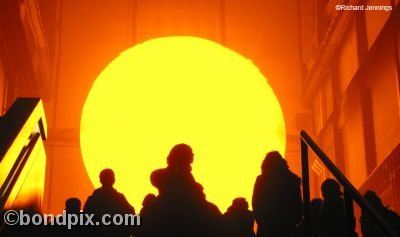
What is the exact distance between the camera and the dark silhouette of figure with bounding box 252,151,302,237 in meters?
4.59

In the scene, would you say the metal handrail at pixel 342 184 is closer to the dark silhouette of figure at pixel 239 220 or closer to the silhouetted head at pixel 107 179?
the dark silhouette of figure at pixel 239 220

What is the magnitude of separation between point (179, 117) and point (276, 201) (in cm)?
437

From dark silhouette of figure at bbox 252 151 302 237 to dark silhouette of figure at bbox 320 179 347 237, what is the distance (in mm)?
164

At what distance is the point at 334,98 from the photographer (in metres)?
11.8

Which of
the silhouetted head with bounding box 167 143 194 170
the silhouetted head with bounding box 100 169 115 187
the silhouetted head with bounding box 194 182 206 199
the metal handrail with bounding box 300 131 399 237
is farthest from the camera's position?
the silhouetted head with bounding box 100 169 115 187

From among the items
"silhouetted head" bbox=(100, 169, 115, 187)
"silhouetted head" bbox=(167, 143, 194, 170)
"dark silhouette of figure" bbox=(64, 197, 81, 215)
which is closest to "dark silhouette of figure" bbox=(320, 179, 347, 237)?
"silhouetted head" bbox=(167, 143, 194, 170)

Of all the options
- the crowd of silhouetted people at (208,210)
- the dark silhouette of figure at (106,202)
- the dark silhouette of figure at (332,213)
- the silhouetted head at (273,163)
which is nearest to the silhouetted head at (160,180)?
the crowd of silhouetted people at (208,210)

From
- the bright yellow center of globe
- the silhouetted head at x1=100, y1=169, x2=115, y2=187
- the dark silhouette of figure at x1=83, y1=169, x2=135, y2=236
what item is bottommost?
the dark silhouette of figure at x1=83, y1=169, x2=135, y2=236

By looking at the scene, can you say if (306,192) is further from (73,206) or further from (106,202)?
(73,206)

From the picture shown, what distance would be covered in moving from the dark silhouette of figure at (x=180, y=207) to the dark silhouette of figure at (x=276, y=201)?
388 millimetres

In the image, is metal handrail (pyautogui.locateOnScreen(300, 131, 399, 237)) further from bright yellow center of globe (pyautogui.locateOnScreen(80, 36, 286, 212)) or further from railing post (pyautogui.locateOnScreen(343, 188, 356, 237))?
bright yellow center of globe (pyautogui.locateOnScreen(80, 36, 286, 212))

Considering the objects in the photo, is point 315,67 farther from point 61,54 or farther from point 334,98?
point 61,54

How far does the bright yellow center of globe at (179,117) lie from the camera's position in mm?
8969

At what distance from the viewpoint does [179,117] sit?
29.4 feet
